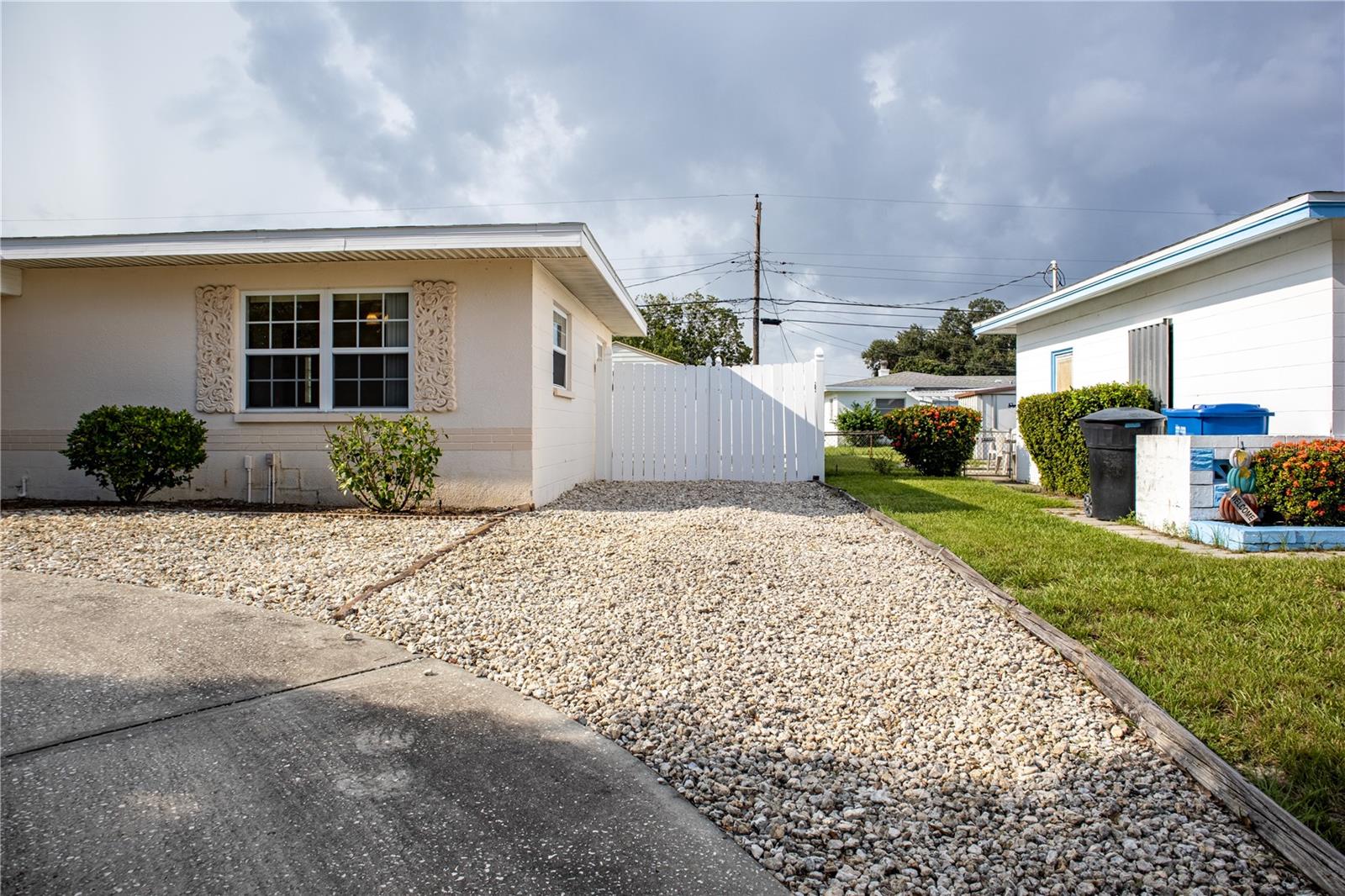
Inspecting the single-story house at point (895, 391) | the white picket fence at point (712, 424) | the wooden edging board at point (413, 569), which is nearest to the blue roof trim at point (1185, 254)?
the white picket fence at point (712, 424)

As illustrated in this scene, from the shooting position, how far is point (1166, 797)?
2.46m

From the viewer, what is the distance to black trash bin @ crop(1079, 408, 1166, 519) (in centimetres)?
789

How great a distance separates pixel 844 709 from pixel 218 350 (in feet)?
28.7

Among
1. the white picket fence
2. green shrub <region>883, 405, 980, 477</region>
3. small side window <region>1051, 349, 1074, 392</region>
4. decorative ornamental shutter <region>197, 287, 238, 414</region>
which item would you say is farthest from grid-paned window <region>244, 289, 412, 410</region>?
small side window <region>1051, 349, 1074, 392</region>

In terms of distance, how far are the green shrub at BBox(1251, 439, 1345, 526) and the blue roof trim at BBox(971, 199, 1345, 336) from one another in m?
2.12

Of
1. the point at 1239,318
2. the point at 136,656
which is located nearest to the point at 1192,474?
the point at 1239,318

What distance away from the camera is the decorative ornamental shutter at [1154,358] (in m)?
→ 9.30

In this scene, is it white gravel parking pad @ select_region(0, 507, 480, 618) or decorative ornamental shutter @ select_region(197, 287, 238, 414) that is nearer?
white gravel parking pad @ select_region(0, 507, 480, 618)

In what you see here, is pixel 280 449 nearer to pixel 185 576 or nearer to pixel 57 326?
pixel 57 326

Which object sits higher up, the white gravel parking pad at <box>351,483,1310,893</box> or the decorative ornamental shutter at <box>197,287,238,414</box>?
the decorative ornamental shutter at <box>197,287,238,414</box>

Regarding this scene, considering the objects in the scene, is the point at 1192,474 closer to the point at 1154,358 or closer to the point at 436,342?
the point at 1154,358

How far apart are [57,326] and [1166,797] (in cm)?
1180

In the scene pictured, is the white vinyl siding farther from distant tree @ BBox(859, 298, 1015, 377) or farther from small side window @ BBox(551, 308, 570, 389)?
distant tree @ BBox(859, 298, 1015, 377)

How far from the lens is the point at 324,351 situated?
28.9 ft
